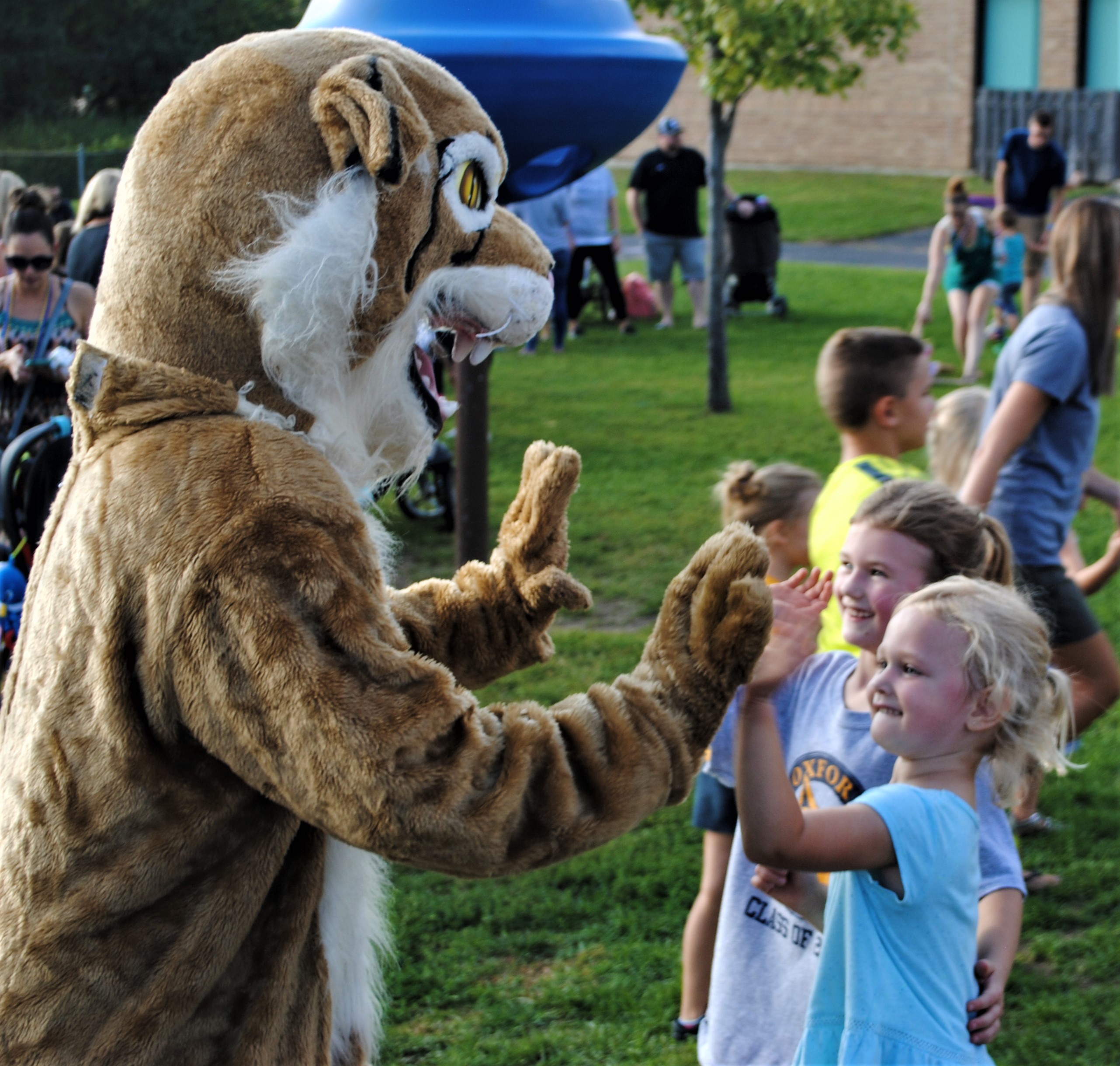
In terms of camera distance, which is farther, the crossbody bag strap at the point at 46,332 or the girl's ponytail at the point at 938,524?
the crossbody bag strap at the point at 46,332

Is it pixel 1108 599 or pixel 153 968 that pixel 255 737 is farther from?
pixel 1108 599

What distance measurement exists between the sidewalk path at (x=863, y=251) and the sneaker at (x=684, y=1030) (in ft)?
51.0

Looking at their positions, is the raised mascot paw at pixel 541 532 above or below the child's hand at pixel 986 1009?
above

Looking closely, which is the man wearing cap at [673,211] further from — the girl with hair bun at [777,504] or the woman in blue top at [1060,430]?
the girl with hair bun at [777,504]

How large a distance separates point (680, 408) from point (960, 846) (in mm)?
8650

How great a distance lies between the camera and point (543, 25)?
354cm

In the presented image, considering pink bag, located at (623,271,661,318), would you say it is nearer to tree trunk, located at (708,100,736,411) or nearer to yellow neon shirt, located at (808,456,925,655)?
tree trunk, located at (708,100,736,411)

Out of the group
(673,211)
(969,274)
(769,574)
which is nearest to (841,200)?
(673,211)

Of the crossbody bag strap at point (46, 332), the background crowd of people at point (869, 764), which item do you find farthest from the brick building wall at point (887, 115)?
the background crowd of people at point (869, 764)

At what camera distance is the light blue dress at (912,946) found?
6.54 feet

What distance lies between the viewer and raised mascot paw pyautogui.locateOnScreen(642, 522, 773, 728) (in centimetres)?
173

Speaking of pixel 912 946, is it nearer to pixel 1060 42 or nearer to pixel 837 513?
pixel 837 513

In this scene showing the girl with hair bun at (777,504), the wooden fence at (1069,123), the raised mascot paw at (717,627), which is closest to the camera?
the raised mascot paw at (717,627)

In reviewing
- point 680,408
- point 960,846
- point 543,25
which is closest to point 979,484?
point 543,25
